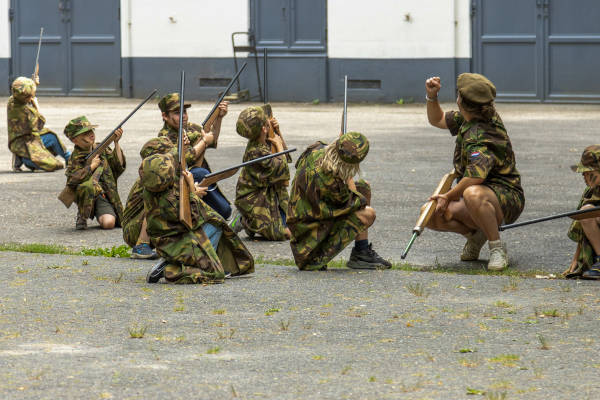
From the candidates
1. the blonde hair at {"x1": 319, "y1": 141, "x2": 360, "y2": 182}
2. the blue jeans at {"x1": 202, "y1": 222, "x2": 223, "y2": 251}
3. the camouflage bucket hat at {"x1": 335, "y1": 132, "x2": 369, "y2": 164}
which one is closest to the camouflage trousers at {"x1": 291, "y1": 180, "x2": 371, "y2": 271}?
the blonde hair at {"x1": 319, "y1": 141, "x2": 360, "y2": 182}

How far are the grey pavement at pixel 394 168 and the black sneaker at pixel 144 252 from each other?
2.91 ft

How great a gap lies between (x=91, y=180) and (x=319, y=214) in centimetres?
303

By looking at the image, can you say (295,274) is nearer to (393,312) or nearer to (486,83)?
(393,312)

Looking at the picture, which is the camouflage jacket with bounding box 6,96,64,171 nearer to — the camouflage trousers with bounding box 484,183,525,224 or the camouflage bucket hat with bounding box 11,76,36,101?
the camouflage bucket hat with bounding box 11,76,36,101

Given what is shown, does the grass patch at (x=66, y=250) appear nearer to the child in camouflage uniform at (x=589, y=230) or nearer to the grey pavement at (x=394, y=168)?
the grey pavement at (x=394, y=168)

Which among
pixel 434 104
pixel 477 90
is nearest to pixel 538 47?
pixel 434 104

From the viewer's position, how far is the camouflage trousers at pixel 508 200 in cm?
795

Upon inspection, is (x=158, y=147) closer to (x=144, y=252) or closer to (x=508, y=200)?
(x=144, y=252)

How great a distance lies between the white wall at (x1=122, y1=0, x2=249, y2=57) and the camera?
23.9m

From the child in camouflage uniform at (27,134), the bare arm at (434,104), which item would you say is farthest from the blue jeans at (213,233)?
the child in camouflage uniform at (27,134)

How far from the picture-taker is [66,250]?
883 centimetres

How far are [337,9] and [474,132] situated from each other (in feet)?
50.6

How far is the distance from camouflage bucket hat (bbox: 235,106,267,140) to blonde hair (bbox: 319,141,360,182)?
69.8 inches

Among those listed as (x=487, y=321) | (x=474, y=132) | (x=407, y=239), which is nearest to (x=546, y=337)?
(x=487, y=321)
